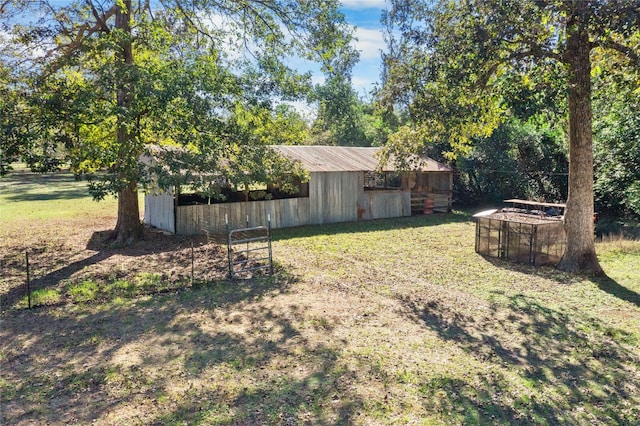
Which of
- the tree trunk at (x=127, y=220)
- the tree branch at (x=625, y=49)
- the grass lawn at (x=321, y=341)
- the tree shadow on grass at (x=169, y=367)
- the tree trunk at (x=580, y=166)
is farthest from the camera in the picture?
the tree trunk at (x=127, y=220)

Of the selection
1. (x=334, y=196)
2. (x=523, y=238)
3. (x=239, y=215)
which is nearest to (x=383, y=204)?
(x=334, y=196)

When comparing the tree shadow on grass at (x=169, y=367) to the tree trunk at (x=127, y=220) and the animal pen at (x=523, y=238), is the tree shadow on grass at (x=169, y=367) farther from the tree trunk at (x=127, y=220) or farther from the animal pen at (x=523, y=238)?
the animal pen at (x=523, y=238)

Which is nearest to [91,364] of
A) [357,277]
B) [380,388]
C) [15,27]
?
[380,388]

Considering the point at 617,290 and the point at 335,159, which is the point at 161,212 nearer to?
the point at 335,159

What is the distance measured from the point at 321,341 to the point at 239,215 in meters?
10.0

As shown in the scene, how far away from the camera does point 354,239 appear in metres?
14.6

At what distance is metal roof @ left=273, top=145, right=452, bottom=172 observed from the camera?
17734 millimetres

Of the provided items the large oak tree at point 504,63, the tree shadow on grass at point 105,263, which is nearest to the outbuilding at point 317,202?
the tree shadow on grass at point 105,263

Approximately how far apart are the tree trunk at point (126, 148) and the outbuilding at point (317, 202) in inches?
52.3

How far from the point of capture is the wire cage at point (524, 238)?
11.2 m

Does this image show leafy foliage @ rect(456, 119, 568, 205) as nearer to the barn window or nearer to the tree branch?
the barn window

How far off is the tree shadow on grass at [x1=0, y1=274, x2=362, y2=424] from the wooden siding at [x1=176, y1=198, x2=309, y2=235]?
6.99m

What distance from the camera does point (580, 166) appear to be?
10070mm

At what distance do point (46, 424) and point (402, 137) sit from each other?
1181 cm
